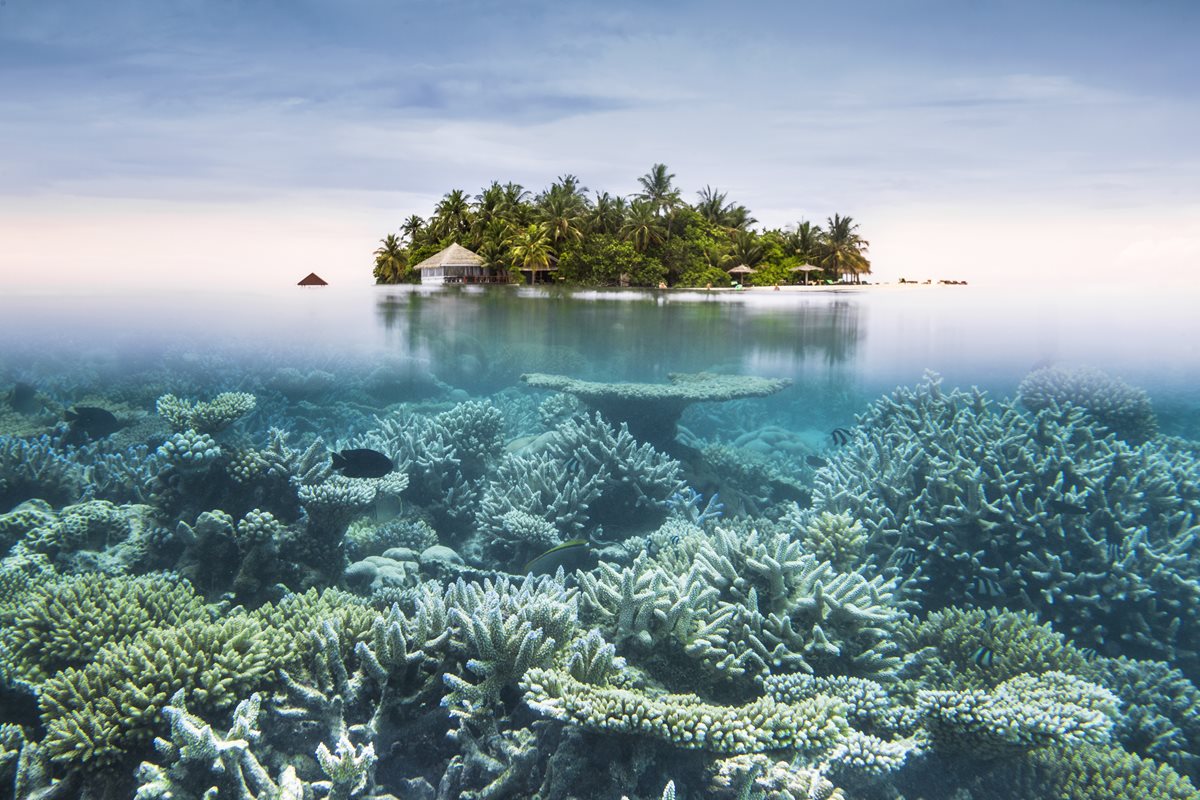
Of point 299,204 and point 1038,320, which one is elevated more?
point 299,204

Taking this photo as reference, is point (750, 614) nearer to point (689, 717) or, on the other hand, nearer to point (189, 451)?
point (689, 717)

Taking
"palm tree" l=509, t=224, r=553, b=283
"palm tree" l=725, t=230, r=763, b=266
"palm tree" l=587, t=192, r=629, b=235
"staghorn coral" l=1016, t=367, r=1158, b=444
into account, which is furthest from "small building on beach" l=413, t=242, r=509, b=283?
"staghorn coral" l=1016, t=367, r=1158, b=444

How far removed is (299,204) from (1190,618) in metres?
16.0

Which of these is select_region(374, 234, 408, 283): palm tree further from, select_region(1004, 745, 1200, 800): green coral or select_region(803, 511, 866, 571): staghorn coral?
select_region(1004, 745, 1200, 800): green coral

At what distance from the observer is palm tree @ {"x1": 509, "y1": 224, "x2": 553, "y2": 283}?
2188 cm

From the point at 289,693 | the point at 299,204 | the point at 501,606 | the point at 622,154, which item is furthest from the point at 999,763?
the point at 299,204

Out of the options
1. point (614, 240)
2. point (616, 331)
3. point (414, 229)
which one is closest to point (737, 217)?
point (614, 240)

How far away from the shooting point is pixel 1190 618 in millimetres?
6152

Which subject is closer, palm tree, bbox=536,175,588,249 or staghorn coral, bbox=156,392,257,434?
staghorn coral, bbox=156,392,257,434

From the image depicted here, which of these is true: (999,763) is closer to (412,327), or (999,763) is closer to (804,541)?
(804,541)

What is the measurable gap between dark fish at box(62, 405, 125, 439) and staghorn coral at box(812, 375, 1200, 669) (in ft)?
29.9

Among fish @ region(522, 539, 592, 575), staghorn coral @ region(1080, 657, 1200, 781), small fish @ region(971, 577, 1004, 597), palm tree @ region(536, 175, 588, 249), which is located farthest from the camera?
palm tree @ region(536, 175, 588, 249)

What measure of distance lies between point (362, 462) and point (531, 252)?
54.8 ft

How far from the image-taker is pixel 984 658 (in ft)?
16.6
